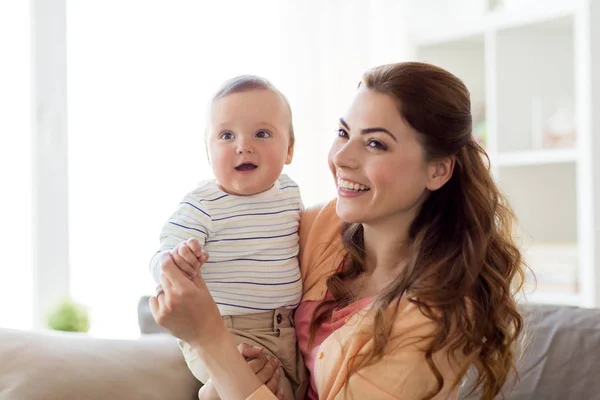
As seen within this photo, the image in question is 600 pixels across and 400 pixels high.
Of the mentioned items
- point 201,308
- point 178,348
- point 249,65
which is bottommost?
point 178,348

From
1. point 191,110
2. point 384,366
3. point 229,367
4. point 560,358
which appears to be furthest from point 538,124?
point 229,367

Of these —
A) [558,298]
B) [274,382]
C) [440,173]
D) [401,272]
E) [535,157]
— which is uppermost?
[535,157]

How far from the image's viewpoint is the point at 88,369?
154 cm

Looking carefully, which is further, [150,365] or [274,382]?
[150,365]

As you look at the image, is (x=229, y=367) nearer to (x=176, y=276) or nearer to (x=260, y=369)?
(x=260, y=369)

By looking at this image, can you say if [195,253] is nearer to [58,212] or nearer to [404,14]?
[58,212]

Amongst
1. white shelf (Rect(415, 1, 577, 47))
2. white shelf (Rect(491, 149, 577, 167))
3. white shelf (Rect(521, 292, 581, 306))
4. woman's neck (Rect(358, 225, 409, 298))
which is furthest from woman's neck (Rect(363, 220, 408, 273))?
white shelf (Rect(415, 1, 577, 47))

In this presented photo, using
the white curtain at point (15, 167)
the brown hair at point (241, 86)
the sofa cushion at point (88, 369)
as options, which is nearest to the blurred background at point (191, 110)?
the white curtain at point (15, 167)

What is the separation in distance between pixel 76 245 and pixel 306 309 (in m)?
1.81

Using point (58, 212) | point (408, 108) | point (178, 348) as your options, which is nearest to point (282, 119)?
point (408, 108)

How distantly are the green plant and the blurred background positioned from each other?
85 millimetres

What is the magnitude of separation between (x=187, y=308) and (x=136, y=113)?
2.05m

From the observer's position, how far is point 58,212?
310cm

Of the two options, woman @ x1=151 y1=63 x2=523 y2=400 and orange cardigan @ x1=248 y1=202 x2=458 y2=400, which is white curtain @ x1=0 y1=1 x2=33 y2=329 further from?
orange cardigan @ x1=248 y1=202 x2=458 y2=400
